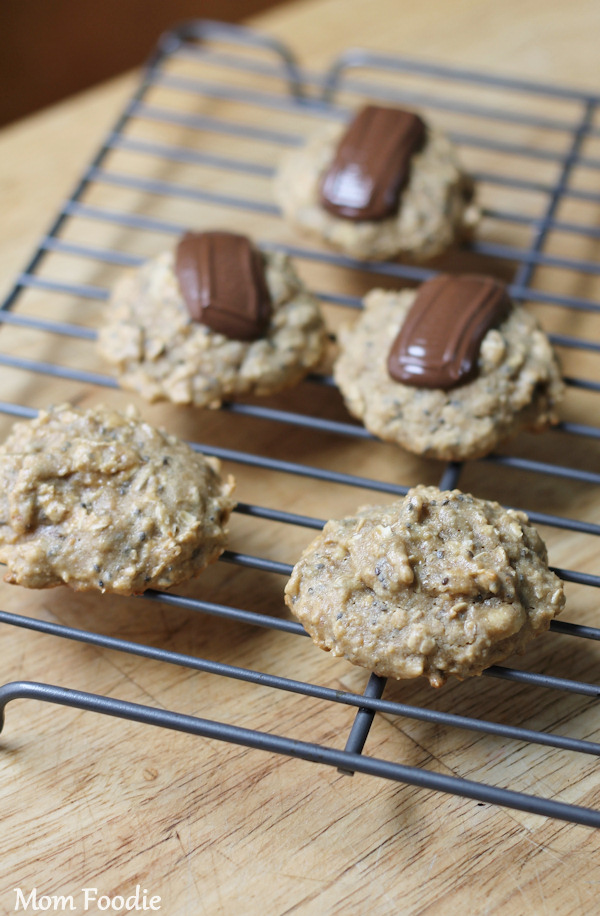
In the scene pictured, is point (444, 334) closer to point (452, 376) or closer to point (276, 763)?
point (452, 376)

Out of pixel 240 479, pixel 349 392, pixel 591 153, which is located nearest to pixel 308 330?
pixel 349 392

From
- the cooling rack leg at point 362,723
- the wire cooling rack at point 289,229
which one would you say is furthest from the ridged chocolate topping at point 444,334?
the cooling rack leg at point 362,723

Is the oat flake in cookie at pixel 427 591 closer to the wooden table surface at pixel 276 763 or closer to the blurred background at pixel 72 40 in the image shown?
the wooden table surface at pixel 276 763

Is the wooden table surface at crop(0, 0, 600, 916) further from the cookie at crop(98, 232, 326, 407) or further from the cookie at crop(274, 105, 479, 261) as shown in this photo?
the cookie at crop(274, 105, 479, 261)

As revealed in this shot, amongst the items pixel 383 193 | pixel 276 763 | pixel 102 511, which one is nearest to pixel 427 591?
pixel 276 763

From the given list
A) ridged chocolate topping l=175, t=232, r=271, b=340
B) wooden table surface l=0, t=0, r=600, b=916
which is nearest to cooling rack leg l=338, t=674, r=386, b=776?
wooden table surface l=0, t=0, r=600, b=916

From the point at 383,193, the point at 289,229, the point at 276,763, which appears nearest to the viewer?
the point at 276,763

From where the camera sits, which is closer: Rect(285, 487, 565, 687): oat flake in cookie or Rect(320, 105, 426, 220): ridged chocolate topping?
Rect(285, 487, 565, 687): oat flake in cookie
